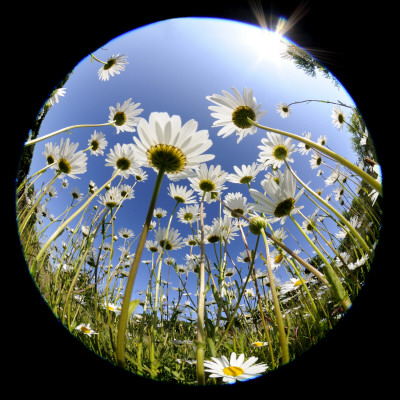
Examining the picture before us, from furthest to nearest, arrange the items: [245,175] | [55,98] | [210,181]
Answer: [245,175]
[210,181]
[55,98]

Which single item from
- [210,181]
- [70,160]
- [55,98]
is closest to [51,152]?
[70,160]

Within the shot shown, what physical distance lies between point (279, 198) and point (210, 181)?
0.26 m

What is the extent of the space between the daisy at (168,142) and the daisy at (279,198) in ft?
0.54

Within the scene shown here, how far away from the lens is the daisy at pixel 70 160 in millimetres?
685

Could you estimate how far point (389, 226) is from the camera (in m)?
0.33

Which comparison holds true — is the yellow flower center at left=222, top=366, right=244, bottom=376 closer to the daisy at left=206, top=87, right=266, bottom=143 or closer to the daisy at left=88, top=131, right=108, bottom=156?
the daisy at left=206, top=87, right=266, bottom=143

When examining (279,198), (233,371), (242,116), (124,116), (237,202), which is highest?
(124,116)

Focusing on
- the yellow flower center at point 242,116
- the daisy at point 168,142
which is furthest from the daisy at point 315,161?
the daisy at point 168,142

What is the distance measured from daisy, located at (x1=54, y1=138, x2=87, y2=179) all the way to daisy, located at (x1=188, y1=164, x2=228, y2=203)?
1.14 ft

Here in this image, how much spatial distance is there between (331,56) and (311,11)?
0.07 m

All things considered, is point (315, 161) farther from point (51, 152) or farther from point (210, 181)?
point (51, 152)

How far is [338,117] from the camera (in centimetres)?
57

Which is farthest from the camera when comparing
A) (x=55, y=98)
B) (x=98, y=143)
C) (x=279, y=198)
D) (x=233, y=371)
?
(x=98, y=143)

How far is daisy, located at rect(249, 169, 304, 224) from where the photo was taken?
1.51 ft
